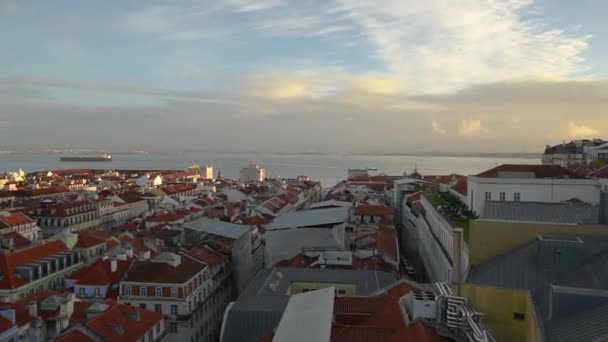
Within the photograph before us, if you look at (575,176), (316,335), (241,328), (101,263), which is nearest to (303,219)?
(101,263)

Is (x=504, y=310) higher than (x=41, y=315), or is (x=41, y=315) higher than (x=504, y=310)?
(x=504, y=310)

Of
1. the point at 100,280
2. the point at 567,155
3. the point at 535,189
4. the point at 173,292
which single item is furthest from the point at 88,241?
the point at 567,155

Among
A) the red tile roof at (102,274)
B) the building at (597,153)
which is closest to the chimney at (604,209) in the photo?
the red tile roof at (102,274)

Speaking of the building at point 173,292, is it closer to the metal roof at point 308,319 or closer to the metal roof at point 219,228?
the metal roof at point 219,228

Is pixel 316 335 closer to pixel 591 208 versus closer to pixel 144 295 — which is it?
pixel 591 208

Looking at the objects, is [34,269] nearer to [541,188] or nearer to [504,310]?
[504,310]

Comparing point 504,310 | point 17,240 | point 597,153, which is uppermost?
point 597,153
